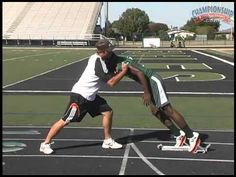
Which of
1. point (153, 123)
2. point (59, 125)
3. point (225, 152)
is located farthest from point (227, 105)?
point (59, 125)

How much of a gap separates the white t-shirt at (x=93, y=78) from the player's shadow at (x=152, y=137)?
49.0 inches

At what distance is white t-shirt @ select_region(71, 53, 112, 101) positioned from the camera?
8.12 m

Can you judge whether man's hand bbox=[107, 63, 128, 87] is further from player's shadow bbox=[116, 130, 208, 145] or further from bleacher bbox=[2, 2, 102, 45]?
bleacher bbox=[2, 2, 102, 45]

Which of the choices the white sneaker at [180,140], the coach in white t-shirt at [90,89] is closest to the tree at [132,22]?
the white sneaker at [180,140]

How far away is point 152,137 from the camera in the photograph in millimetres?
9578

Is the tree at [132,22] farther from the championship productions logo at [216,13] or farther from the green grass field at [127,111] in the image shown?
the green grass field at [127,111]

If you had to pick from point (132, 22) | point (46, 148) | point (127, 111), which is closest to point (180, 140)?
point (46, 148)

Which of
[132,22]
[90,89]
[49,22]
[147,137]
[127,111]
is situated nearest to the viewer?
[90,89]

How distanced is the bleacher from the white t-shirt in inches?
2571

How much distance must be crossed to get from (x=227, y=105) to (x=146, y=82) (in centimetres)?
592

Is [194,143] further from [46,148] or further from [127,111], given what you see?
[127,111]

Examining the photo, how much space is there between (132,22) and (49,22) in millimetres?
41389

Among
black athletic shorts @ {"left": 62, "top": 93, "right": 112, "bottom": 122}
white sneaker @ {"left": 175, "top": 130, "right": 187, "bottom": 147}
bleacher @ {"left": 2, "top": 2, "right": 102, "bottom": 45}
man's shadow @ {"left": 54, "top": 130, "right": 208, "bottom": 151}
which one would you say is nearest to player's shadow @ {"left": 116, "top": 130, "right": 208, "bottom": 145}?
man's shadow @ {"left": 54, "top": 130, "right": 208, "bottom": 151}

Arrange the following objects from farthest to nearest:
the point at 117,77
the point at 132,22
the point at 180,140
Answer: the point at 132,22, the point at 180,140, the point at 117,77
